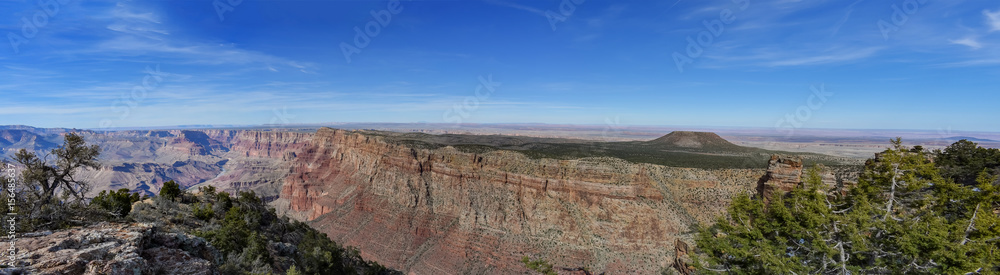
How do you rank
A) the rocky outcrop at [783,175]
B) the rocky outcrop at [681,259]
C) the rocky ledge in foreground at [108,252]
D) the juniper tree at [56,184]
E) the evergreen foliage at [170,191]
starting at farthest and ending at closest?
1. the rocky outcrop at [783,175]
2. the rocky outcrop at [681,259]
3. the evergreen foliage at [170,191]
4. the juniper tree at [56,184]
5. the rocky ledge in foreground at [108,252]

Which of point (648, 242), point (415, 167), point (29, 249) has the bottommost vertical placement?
point (648, 242)

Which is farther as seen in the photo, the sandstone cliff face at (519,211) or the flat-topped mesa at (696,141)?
the flat-topped mesa at (696,141)

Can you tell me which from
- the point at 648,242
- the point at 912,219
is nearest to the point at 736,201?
the point at 912,219

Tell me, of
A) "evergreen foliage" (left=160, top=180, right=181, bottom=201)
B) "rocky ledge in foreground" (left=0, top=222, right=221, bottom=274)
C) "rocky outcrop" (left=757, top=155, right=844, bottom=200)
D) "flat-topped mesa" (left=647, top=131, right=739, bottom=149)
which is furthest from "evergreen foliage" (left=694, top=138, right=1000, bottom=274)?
"flat-topped mesa" (left=647, top=131, right=739, bottom=149)

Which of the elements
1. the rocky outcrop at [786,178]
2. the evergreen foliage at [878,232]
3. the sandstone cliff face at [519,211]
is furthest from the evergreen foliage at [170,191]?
the rocky outcrop at [786,178]

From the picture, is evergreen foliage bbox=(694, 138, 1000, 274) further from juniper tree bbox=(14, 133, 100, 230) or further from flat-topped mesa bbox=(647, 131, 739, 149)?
flat-topped mesa bbox=(647, 131, 739, 149)

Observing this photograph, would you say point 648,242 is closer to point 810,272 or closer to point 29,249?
point 810,272

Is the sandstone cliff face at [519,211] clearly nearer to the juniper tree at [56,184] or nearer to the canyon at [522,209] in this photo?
the canyon at [522,209]
